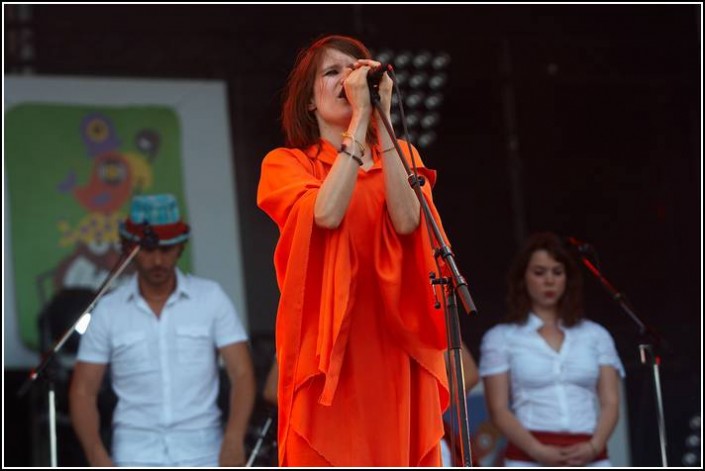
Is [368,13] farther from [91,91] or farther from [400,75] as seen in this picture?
Result: [91,91]

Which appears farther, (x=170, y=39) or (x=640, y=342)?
(x=170, y=39)

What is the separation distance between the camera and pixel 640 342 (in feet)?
18.8

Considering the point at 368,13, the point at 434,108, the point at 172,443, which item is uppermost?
the point at 368,13

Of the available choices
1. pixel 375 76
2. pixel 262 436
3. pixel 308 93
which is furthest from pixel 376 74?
pixel 262 436

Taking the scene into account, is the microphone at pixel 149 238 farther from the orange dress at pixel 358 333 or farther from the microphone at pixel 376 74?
the microphone at pixel 376 74

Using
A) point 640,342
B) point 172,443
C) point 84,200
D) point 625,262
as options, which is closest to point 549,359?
point 640,342

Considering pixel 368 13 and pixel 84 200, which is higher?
pixel 368 13

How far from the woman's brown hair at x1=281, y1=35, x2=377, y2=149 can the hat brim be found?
1.91m

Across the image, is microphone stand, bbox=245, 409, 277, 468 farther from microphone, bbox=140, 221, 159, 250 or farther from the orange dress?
the orange dress

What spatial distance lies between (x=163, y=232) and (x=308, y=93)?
2054 mm

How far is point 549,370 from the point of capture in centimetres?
517

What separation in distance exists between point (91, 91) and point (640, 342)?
3.06m

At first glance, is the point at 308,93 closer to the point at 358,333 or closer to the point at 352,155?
the point at 352,155

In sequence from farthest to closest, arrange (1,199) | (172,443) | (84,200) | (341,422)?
(84,200), (1,199), (172,443), (341,422)
